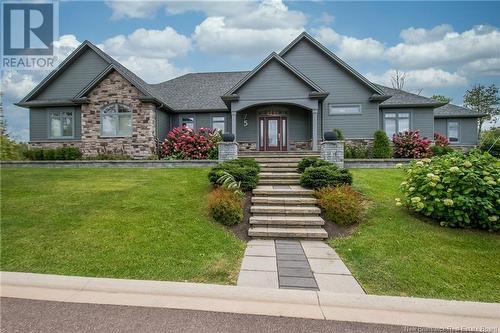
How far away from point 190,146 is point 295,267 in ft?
35.5

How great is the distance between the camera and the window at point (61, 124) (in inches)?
649

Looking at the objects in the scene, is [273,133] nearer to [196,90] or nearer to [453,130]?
[196,90]

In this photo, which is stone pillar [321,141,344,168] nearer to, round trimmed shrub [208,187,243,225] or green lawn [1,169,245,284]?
green lawn [1,169,245,284]

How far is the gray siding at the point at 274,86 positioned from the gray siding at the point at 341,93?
Answer: 2.49 m

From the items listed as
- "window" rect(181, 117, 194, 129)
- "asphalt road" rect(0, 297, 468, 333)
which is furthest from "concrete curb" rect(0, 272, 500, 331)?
"window" rect(181, 117, 194, 129)

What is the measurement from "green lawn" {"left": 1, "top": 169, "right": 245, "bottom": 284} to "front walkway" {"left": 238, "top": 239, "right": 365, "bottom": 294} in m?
0.32

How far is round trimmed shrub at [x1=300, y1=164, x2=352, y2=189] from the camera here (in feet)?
26.5

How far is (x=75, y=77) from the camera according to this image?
55.7ft

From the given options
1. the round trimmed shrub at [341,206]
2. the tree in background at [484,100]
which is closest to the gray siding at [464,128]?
the round trimmed shrub at [341,206]

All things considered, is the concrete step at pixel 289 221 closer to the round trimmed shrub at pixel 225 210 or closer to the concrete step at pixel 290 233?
the concrete step at pixel 290 233

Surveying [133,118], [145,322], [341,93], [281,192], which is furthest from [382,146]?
[145,322]

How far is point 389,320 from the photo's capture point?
3.14 meters

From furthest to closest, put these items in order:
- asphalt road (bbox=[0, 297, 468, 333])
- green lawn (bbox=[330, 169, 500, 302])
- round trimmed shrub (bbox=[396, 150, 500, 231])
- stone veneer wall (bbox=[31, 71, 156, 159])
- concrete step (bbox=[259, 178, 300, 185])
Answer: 1. stone veneer wall (bbox=[31, 71, 156, 159])
2. concrete step (bbox=[259, 178, 300, 185])
3. round trimmed shrub (bbox=[396, 150, 500, 231])
4. green lawn (bbox=[330, 169, 500, 302])
5. asphalt road (bbox=[0, 297, 468, 333])

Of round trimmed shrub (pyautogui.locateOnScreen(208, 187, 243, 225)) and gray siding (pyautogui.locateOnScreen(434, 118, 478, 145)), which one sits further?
gray siding (pyautogui.locateOnScreen(434, 118, 478, 145))
